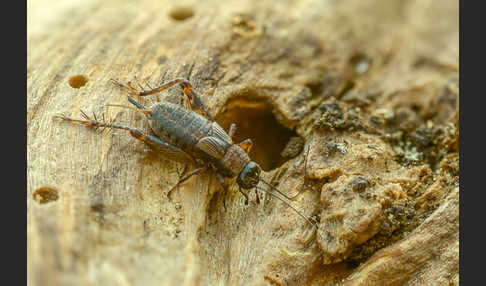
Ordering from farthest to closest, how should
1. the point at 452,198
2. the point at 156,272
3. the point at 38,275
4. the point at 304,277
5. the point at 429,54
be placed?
1. the point at 429,54
2. the point at 452,198
3. the point at 304,277
4. the point at 156,272
5. the point at 38,275

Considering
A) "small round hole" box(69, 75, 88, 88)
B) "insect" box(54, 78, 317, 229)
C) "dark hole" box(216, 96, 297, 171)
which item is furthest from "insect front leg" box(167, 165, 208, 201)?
"small round hole" box(69, 75, 88, 88)

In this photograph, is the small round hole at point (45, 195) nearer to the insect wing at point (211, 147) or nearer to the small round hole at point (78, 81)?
the small round hole at point (78, 81)

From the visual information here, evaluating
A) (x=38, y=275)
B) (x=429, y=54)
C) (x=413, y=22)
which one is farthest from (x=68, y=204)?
(x=413, y=22)

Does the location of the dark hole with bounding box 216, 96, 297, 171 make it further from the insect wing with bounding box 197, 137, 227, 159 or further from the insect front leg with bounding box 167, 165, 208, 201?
the insect front leg with bounding box 167, 165, 208, 201

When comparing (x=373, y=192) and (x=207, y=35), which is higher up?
(x=207, y=35)

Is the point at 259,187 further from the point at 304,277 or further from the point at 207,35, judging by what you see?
the point at 207,35

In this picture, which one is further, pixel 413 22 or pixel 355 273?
pixel 413 22

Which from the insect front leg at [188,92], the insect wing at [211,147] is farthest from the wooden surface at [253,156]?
the insect wing at [211,147]

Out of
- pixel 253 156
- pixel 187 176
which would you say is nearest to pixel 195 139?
pixel 187 176
